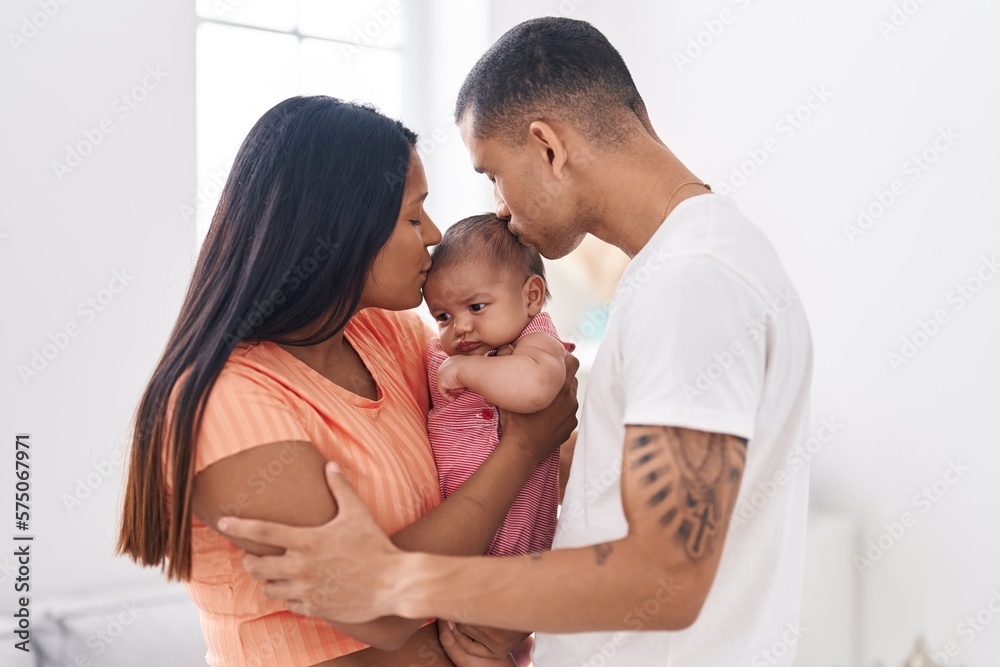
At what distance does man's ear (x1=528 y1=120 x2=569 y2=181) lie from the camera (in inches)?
48.8

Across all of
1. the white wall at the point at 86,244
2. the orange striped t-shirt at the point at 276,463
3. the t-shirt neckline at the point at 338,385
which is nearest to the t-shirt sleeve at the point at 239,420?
the orange striped t-shirt at the point at 276,463

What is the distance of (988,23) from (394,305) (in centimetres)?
168

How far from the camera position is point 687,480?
0.91 m

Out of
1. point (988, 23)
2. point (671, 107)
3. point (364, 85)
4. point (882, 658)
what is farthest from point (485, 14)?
point (882, 658)

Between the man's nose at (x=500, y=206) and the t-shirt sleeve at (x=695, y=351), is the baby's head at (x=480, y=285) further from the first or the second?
the t-shirt sleeve at (x=695, y=351)

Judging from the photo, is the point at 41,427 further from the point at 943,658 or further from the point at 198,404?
the point at 943,658

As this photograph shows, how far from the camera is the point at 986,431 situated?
7.03ft

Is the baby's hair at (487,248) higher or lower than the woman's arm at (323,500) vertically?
higher

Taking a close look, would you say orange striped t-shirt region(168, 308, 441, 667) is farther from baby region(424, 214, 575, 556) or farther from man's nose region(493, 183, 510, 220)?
man's nose region(493, 183, 510, 220)

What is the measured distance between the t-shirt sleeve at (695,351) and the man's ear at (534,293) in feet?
1.60

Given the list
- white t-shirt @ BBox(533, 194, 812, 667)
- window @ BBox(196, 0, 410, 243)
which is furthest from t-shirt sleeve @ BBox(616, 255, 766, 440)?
window @ BBox(196, 0, 410, 243)

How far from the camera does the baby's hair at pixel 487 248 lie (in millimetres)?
1445

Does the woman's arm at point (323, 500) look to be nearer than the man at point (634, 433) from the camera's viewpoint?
No

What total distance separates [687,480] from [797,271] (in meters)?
1.77
